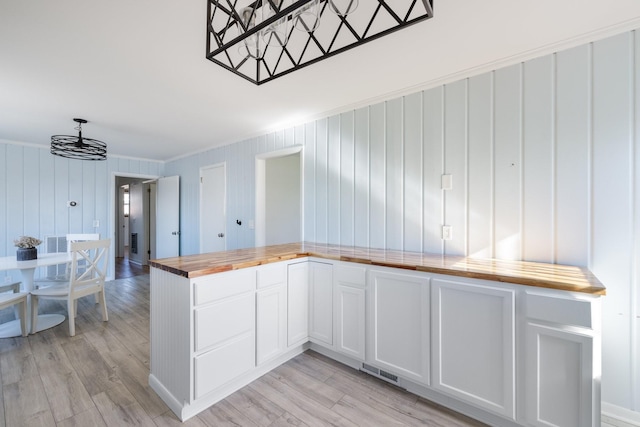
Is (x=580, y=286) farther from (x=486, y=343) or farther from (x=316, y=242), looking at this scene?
(x=316, y=242)

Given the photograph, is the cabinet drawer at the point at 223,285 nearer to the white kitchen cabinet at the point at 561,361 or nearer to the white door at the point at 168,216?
the white kitchen cabinet at the point at 561,361

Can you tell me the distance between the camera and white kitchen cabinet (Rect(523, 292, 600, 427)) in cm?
125

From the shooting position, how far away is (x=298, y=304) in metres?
2.30

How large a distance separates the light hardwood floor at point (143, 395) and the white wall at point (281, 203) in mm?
2008

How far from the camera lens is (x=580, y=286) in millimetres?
1259

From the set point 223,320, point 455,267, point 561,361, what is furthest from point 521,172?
point 223,320

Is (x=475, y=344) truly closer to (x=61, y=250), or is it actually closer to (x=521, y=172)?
(x=521, y=172)

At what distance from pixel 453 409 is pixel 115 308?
12.7ft

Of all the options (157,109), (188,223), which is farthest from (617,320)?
(188,223)

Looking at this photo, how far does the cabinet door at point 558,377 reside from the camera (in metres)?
1.27

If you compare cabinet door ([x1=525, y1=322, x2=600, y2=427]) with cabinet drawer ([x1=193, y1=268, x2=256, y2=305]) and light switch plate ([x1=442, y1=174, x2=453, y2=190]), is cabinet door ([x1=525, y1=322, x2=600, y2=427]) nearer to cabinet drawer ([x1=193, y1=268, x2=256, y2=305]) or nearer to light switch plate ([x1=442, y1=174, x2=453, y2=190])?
light switch plate ([x1=442, y1=174, x2=453, y2=190])

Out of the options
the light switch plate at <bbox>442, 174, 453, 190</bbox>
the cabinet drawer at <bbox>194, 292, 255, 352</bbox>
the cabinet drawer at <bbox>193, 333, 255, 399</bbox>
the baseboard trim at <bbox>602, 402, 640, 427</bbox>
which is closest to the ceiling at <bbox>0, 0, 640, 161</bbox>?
the light switch plate at <bbox>442, 174, 453, 190</bbox>

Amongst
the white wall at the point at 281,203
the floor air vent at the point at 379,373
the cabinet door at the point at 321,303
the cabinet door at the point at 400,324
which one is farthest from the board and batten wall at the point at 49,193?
the cabinet door at the point at 400,324

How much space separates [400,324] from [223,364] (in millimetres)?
1192
